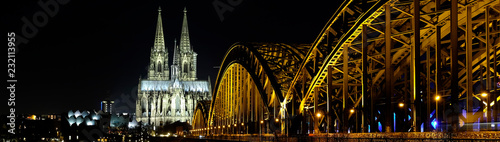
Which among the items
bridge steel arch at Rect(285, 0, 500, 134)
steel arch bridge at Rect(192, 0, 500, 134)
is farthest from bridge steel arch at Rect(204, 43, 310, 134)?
bridge steel arch at Rect(285, 0, 500, 134)

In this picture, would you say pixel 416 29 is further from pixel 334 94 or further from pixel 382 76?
pixel 334 94

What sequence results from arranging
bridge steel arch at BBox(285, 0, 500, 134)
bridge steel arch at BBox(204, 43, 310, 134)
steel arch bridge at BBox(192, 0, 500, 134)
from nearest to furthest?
bridge steel arch at BBox(285, 0, 500, 134) < steel arch bridge at BBox(192, 0, 500, 134) < bridge steel arch at BBox(204, 43, 310, 134)

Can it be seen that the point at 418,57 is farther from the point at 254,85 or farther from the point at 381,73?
the point at 254,85

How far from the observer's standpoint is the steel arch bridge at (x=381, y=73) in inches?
1272

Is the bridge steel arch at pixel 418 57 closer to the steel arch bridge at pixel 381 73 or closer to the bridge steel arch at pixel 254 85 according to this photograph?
the steel arch bridge at pixel 381 73

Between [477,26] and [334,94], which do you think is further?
[334,94]

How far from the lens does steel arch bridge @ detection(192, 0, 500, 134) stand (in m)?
32.3

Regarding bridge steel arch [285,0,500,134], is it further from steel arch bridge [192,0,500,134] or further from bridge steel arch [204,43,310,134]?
bridge steel arch [204,43,310,134]

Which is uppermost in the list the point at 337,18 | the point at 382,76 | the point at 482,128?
the point at 337,18

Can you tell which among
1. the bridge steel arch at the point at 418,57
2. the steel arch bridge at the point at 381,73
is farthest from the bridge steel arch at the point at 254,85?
the bridge steel arch at the point at 418,57

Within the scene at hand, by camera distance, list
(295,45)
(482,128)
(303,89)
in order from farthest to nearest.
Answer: (295,45), (303,89), (482,128)

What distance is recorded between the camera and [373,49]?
49.5 m

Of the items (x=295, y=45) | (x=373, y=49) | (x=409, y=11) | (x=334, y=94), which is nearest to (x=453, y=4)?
(x=409, y=11)

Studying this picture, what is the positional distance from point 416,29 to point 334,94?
28892mm
